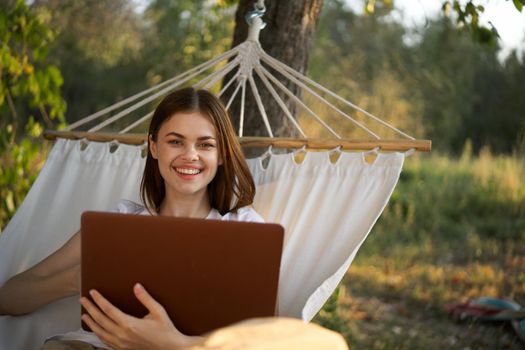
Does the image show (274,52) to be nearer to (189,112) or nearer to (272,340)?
(189,112)

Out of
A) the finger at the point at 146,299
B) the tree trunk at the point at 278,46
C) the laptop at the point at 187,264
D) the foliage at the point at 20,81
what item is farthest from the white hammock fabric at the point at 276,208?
the foliage at the point at 20,81

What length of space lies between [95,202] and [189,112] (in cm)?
61

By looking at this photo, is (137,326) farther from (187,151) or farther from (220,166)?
(220,166)

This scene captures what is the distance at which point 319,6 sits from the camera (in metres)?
2.81

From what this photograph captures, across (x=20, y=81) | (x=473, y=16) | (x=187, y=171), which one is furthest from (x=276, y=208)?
(x=20, y=81)

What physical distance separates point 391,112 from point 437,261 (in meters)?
3.61

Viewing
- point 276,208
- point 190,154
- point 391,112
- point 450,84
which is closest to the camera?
point 190,154

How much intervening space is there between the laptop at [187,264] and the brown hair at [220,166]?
0.53 meters

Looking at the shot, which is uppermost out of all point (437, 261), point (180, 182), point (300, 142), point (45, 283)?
point (300, 142)

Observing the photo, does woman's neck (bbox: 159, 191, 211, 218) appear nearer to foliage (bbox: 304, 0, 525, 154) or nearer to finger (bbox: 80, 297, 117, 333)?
finger (bbox: 80, 297, 117, 333)

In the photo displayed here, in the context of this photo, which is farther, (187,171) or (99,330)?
(187,171)

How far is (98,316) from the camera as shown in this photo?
151 cm

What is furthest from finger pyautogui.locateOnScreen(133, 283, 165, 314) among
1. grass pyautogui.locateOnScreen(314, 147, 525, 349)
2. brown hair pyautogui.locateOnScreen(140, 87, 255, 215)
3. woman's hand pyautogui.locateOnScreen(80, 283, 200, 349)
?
grass pyautogui.locateOnScreen(314, 147, 525, 349)

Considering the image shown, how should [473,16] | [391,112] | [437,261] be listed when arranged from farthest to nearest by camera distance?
[391,112], [437,261], [473,16]
